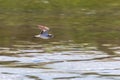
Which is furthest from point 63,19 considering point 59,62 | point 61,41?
point 59,62

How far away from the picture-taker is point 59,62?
14992mm

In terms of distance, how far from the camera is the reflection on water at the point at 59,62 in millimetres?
13391

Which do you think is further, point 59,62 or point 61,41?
point 61,41

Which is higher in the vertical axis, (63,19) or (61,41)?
(61,41)

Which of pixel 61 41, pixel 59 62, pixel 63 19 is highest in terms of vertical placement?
pixel 59 62

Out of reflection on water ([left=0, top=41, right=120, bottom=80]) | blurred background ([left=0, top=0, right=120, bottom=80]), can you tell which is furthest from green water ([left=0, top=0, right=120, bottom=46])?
reflection on water ([left=0, top=41, right=120, bottom=80])

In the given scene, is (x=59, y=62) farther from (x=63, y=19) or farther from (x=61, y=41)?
(x=63, y=19)

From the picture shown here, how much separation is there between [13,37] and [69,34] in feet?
7.02

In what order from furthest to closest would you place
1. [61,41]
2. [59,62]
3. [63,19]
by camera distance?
[63,19], [61,41], [59,62]

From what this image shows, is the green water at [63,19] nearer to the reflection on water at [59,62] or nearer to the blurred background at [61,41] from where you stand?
the blurred background at [61,41]

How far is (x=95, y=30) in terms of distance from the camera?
71.5 feet

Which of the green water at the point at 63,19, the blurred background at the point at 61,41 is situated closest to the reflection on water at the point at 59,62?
the blurred background at the point at 61,41

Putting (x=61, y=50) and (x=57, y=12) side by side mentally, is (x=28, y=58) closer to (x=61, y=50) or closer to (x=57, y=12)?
(x=61, y=50)

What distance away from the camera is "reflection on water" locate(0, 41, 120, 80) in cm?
1339
